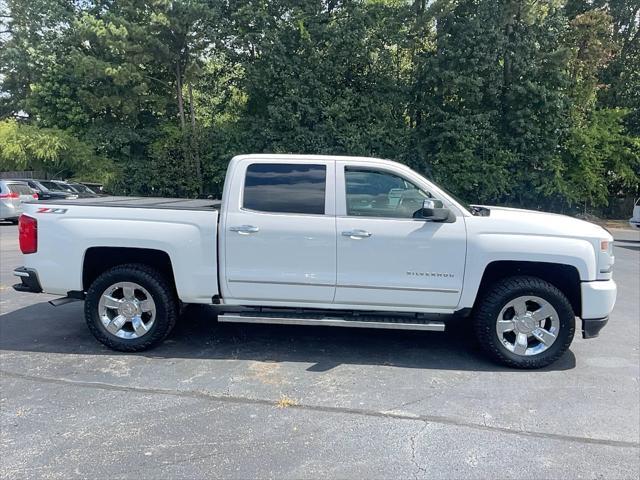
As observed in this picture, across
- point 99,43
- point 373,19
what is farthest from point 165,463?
point 99,43

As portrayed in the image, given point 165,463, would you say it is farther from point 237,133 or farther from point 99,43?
point 99,43

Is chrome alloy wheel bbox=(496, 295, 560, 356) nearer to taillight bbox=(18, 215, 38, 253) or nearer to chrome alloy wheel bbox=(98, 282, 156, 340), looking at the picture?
chrome alloy wheel bbox=(98, 282, 156, 340)

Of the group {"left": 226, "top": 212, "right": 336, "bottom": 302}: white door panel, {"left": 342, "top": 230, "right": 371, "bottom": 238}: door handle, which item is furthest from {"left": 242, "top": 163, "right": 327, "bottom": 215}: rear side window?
{"left": 342, "top": 230, "right": 371, "bottom": 238}: door handle

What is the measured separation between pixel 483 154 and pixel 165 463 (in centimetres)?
2098

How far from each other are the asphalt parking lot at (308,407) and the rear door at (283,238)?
0.63m

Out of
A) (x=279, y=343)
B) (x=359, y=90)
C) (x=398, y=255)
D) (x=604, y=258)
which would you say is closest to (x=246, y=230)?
(x=279, y=343)

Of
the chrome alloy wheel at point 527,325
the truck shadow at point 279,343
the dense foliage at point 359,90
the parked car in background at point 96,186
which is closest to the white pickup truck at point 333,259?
the chrome alloy wheel at point 527,325

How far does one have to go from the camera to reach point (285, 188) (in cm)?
491

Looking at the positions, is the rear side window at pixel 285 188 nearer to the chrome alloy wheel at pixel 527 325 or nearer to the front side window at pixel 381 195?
the front side window at pixel 381 195

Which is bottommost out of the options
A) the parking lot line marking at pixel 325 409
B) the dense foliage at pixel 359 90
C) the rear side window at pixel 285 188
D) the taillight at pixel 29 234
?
the parking lot line marking at pixel 325 409

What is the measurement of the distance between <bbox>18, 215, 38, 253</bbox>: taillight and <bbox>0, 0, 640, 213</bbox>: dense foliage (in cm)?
1764

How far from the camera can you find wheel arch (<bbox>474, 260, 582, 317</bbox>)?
476 centimetres

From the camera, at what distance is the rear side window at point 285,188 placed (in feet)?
15.9

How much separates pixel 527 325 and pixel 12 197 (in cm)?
1886
